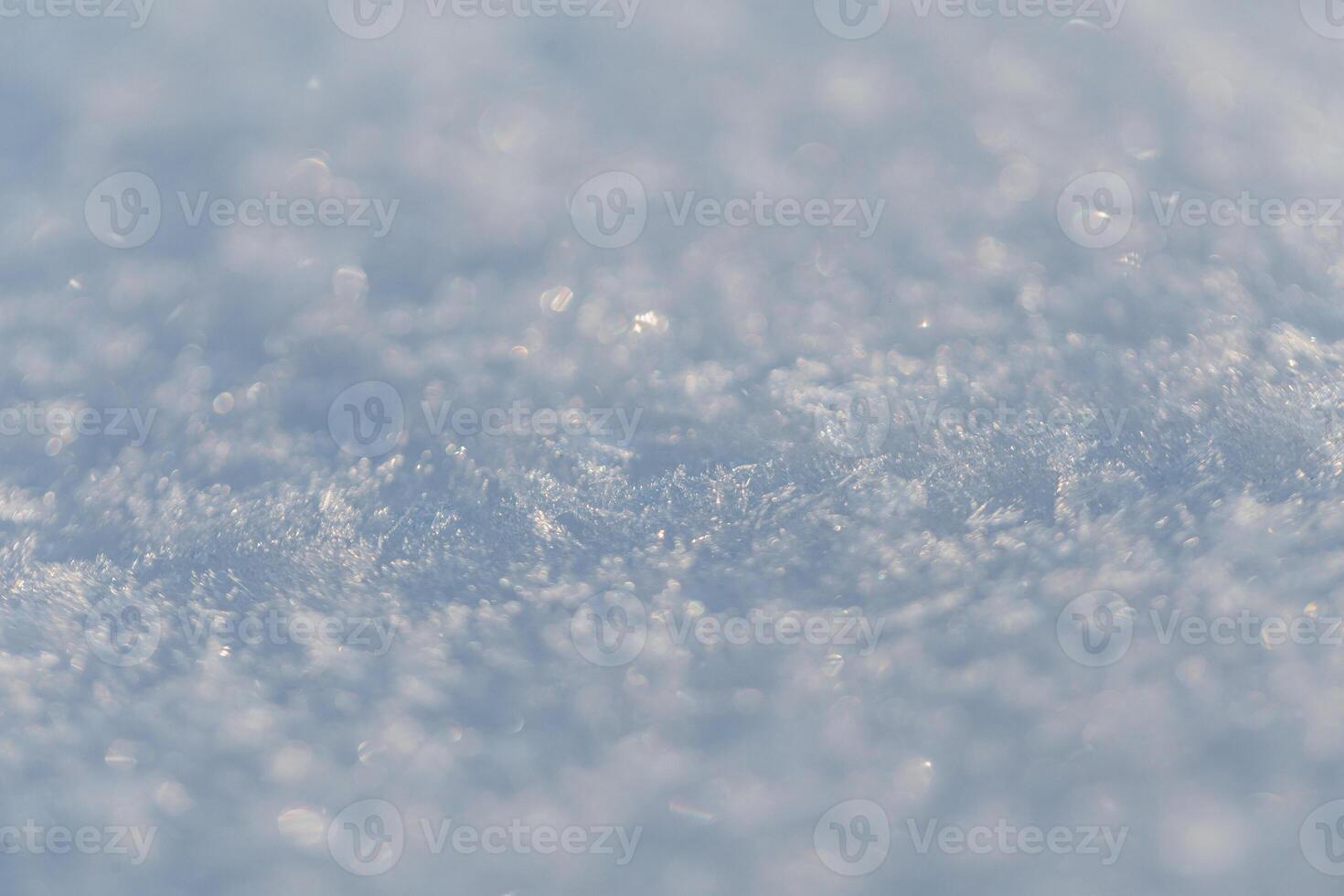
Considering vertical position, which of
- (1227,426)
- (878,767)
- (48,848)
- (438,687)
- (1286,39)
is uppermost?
(1286,39)

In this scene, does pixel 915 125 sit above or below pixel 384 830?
above

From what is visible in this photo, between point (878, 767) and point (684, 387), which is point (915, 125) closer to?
point (684, 387)

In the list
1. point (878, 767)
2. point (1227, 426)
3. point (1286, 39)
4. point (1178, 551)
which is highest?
point (1286, 39)

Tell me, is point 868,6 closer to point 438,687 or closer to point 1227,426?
point 1227,426

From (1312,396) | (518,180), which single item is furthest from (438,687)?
(1312,396)

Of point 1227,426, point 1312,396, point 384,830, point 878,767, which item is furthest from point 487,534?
point 1312,396

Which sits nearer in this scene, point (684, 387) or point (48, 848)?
point (684, 387)
